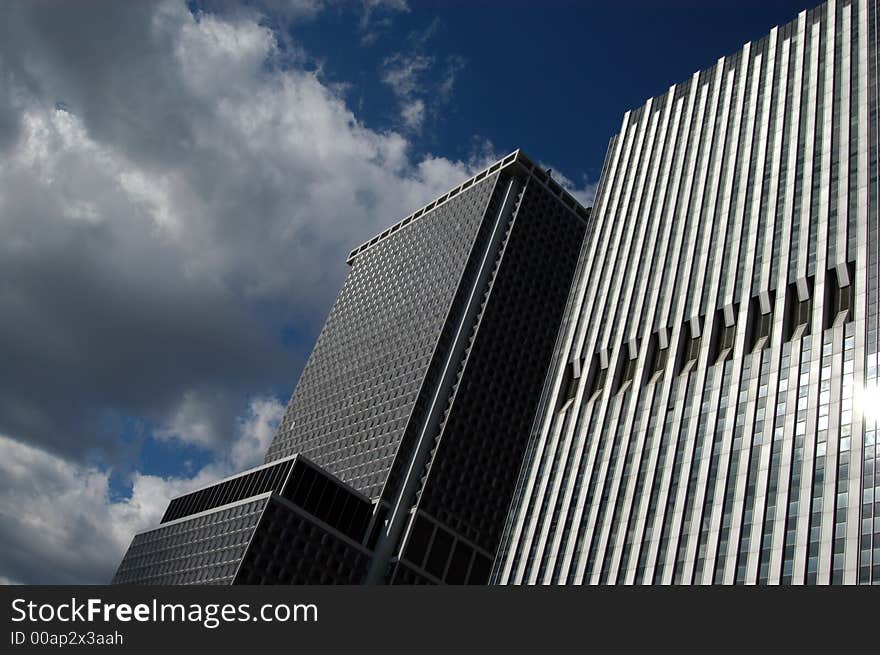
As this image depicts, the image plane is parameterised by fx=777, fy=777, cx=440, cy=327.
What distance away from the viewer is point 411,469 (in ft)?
531

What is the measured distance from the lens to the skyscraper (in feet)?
479

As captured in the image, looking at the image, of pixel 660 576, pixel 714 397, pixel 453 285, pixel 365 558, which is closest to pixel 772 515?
pixel 660 576

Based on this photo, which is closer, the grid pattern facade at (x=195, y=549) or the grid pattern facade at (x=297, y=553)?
the grid pattern facade at (x=297, y=553)

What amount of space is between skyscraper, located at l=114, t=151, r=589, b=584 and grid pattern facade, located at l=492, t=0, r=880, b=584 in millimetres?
58478

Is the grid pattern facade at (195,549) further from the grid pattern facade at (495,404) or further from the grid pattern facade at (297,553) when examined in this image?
the grid pattern facade at (495,404)

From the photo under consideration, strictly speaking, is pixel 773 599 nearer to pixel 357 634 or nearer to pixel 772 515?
pixel 357 634

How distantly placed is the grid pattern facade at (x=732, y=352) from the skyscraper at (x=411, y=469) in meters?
58.5

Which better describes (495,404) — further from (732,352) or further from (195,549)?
(732,352)

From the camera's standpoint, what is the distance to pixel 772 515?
7062 cm

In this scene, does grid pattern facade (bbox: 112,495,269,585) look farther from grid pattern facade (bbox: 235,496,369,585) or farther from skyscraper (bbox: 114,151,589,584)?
grid pattern facade (bbox: 235,496,369,585)

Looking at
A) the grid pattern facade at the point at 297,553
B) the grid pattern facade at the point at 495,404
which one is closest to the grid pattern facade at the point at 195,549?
the grid pattern facade at the point at 297,553

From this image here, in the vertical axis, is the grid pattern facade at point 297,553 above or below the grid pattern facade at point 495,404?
below

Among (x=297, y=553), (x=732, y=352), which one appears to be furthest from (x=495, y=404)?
(x=732, y=352)

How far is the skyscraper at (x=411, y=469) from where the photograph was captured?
479 feet
